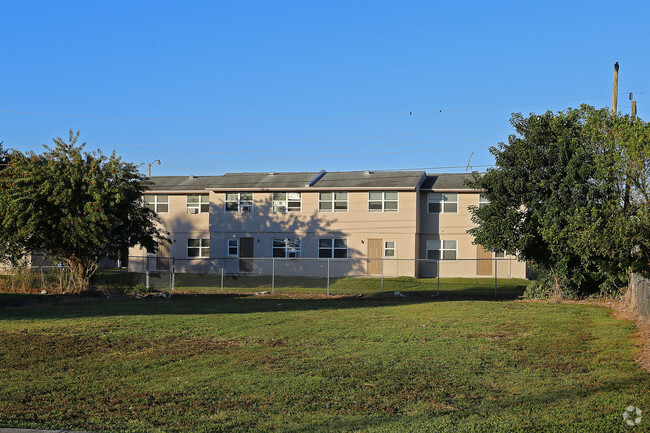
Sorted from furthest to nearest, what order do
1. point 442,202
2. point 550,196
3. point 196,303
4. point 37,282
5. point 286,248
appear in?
point 286,248
point 442,202
point 37,282
point 196,303
point 550,196

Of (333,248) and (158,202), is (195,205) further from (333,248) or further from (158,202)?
(333,248)

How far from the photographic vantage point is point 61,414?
25.8 feet

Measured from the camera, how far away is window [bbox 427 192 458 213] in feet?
128

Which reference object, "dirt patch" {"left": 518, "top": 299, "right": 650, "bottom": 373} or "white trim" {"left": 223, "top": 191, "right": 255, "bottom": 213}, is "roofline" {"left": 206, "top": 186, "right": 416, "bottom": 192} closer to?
"white trim" {"left": 223, "top": 191, "right": 255, "bottom": 213}

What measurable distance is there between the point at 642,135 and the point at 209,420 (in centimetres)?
1241

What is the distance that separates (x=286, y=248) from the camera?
40562 mm

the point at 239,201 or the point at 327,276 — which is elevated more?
the point at 239,201

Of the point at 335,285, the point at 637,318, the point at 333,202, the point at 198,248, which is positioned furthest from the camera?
the point at 198,248

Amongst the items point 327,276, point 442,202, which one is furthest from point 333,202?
point 442,202

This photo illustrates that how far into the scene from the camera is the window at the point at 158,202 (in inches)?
1772

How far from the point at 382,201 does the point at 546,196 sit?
15.0m

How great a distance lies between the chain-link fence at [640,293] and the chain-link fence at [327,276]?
11715 mm

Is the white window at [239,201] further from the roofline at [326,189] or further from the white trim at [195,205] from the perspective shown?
the white trim at [195,205]

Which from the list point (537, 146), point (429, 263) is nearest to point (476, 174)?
point (537, 146)
